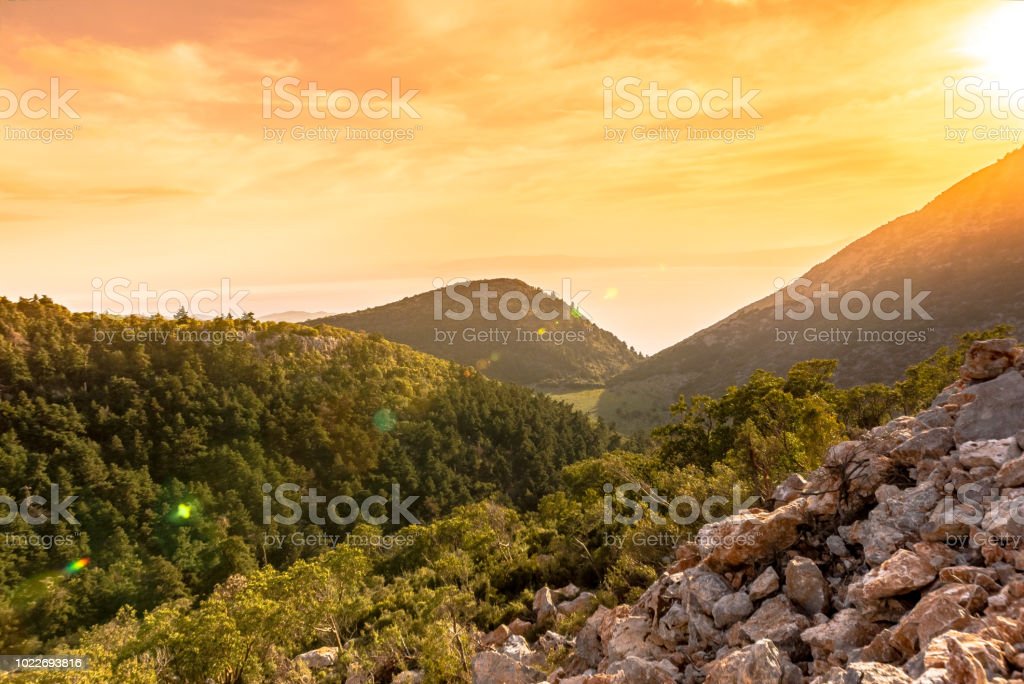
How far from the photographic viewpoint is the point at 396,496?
88.1m

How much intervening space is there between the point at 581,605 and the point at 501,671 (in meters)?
Result: 10.5

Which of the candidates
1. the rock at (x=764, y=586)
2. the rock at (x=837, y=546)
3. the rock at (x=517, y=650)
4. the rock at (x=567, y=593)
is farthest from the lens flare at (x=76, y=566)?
the rock at (x=837, y=546)

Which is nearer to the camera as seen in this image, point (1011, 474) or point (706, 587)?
point (1011, 474)

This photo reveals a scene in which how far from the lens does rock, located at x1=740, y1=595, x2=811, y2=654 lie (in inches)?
620

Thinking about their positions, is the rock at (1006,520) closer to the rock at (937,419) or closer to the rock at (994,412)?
the rock at (994,412)

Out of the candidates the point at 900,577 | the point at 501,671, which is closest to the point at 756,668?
the point at 900,577

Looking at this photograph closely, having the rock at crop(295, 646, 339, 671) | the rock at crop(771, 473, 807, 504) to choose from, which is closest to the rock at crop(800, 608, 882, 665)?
the rock at crop(771, 473, 807, 504)

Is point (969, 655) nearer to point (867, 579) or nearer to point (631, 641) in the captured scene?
point (867, 579)

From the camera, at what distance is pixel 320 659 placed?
1415 inches

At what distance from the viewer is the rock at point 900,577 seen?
14859 millimetres

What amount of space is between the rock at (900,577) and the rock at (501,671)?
41.6ft

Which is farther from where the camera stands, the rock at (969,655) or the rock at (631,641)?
the rock at (631,641)

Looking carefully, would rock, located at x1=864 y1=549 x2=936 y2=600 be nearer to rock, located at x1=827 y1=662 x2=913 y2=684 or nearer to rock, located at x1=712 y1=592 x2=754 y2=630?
rock, located at x1=712 y1=592 x2=754 y2=630

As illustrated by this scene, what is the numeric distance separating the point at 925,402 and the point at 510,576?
44914 mm
